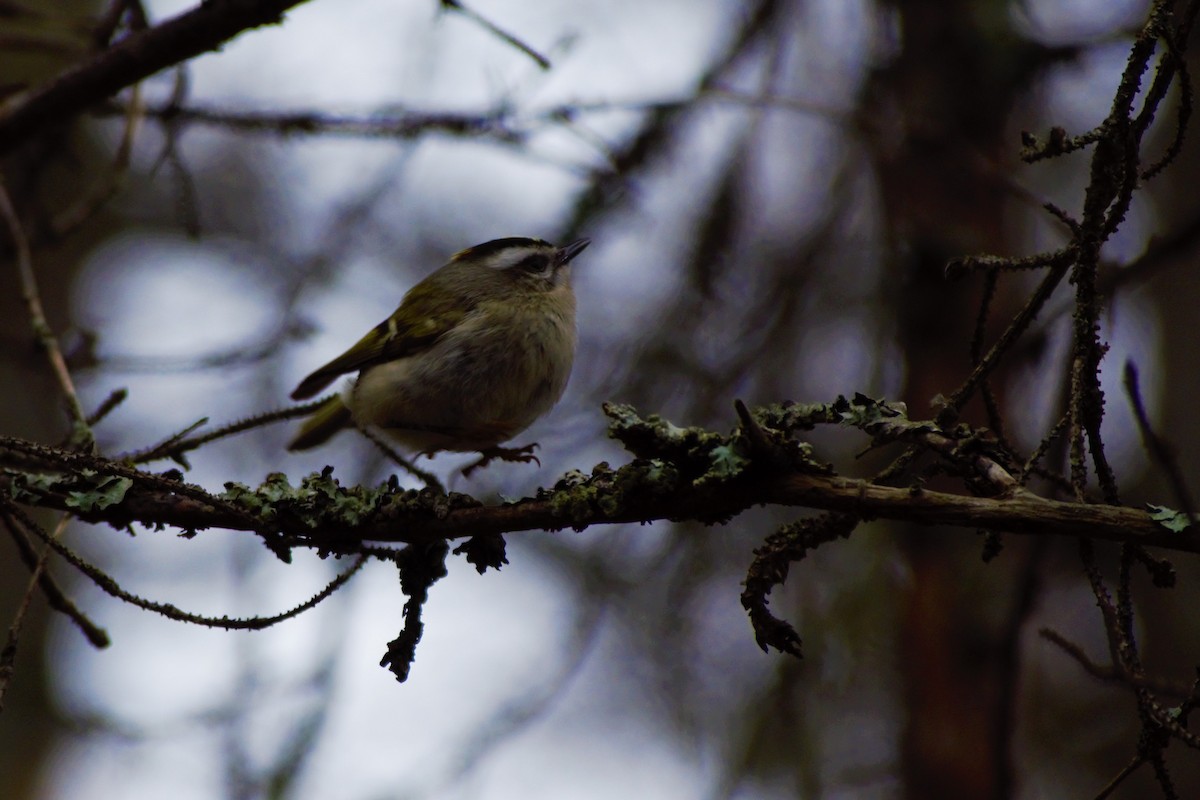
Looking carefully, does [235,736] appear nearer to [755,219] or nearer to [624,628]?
[624,628]

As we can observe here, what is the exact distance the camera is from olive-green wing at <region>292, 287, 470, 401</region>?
11.9 feet

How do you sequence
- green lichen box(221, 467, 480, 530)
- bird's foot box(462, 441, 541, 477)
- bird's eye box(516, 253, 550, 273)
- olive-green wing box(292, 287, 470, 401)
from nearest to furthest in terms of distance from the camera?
green lichen box(221, 467, 480, 530) → bird's foot box(462, 441, 541, 477) → olive-green wing box(292, 287, 470, 401) → bird's eye box(516, 253, 550, 273)

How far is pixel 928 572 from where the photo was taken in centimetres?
412

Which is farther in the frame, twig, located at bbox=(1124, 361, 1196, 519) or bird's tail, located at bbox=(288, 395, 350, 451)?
bird's tail, located at bbox=(288, 395, 350, 451)

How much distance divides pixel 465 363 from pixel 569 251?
3.05 feet

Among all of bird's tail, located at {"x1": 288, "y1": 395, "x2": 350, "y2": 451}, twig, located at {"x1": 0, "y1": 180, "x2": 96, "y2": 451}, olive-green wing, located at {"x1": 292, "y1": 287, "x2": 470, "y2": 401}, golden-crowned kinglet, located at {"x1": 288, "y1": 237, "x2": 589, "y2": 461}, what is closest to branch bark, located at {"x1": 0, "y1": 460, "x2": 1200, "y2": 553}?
twig, located at {"x1": 0, "y1": 180, "x2": 96, "y2": 451}

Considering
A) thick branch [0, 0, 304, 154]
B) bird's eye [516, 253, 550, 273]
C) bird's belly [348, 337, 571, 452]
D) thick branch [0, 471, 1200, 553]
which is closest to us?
thick branch [0, 471, 1200, 553]

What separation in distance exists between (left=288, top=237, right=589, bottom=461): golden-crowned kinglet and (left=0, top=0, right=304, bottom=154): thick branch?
1105 mm

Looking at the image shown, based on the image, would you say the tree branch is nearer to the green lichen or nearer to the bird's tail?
the green lichen

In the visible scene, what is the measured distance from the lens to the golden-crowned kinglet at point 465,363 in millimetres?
3373

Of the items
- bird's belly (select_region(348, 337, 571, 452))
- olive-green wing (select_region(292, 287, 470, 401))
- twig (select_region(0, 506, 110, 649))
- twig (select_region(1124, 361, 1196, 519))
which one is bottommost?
twig (select_region(1124, 361, 1196, 519))

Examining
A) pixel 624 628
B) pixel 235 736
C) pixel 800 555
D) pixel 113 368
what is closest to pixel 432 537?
pixel 800 555

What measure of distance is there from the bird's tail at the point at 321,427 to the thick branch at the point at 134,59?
5.35ft

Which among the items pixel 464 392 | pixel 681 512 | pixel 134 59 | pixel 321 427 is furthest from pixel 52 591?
pixel 321 427
